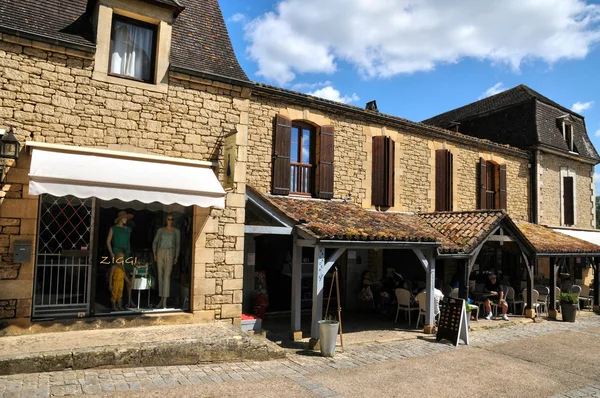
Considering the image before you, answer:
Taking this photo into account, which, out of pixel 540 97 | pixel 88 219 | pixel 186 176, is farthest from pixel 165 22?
pixel 540 97

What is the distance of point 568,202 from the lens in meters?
18.7

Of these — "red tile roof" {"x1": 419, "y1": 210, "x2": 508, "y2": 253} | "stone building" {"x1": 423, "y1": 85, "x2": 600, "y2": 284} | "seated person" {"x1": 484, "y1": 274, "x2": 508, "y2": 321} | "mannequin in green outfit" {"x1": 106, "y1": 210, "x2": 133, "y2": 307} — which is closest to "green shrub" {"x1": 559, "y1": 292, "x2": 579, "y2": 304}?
"seated person" {"x1": 484, "y1": 274, "x2": 508, "y2": 321}

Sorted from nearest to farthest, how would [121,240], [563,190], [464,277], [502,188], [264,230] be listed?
[121,240] < [264,230] < [464,277] < [502,188] < [563,190]

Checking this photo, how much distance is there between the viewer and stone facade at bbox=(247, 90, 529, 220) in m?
11.1

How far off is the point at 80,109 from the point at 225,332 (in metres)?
4.71

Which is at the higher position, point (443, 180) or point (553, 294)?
point (443, 180)

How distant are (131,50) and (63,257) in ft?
13.2

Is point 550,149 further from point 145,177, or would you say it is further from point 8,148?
point 8,148

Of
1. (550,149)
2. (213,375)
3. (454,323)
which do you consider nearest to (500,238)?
(454,323)

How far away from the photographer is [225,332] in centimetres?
758

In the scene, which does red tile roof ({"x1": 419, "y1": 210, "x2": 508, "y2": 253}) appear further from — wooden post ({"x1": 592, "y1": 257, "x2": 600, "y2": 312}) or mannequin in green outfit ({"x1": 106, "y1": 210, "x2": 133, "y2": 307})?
mannequin in green outfit ({"x1": 106, "y1": 210, "x2": 133, "y2": 307})

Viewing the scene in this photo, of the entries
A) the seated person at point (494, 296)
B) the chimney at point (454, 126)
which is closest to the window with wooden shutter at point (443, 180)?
the seated person at point (494, 296)

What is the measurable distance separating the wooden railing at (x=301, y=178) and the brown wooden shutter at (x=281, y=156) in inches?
16.2

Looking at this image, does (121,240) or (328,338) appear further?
(328,338)
